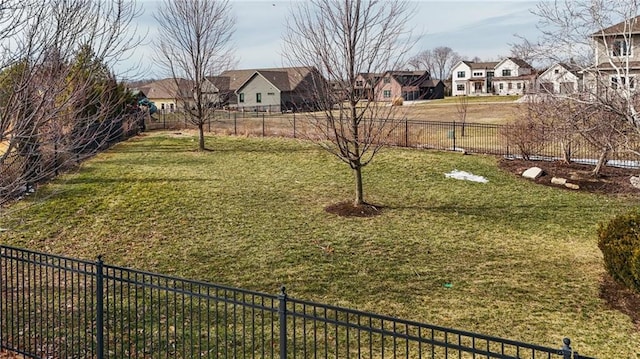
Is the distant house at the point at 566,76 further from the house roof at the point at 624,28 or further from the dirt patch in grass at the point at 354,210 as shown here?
the dirt patch in grass at the point at 354,210

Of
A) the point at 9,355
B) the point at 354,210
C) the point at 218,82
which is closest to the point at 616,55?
the point at 354,210

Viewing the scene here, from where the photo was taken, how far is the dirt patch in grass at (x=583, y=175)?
46.0 ft

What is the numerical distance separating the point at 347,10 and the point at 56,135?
7509 mm

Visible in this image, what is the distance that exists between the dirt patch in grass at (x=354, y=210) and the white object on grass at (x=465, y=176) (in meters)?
4.06

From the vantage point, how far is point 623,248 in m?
6.97

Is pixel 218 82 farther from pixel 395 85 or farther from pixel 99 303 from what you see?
pixel 99 303

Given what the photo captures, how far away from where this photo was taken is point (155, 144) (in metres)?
24.7

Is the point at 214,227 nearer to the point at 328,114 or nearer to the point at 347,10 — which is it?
the point at 328,114

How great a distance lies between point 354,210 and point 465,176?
16.6 ft

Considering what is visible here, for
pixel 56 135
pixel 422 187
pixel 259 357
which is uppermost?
pixel 56 135

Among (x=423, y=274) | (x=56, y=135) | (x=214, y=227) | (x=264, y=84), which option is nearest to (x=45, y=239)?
(x=214, y=227)

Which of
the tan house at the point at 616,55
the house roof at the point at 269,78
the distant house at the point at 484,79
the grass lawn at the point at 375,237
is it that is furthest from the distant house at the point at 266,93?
the tan house at the point at 616,55

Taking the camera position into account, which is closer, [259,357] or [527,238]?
[259,357]

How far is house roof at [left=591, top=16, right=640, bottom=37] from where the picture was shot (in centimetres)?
729
